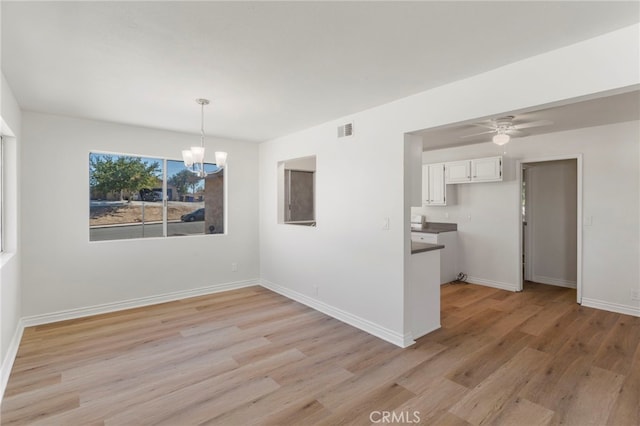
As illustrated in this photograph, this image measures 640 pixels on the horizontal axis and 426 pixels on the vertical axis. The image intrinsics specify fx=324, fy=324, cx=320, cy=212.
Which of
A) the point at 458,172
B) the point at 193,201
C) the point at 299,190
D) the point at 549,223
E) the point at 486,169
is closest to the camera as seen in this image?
the point at 193,201

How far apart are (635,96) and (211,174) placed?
5.37 metres

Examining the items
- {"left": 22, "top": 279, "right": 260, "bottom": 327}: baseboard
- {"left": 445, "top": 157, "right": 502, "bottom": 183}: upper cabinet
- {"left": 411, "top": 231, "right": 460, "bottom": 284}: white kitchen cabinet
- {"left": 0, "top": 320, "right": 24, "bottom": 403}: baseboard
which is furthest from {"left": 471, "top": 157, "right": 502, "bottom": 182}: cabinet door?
{"left": 0, "top": 320, "right": 24, "bottom": 403}: baseboard

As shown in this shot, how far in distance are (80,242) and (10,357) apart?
149 cm

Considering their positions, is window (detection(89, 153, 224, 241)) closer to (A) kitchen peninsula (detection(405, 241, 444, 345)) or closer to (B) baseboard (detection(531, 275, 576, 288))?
(A) kitchen peninsula (detection(405, 241, 444, 345))

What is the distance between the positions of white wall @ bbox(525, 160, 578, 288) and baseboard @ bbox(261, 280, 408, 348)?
3919 millimetres

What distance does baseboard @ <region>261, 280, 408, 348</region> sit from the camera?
131 inches

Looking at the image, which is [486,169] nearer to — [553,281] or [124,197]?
[553,281]

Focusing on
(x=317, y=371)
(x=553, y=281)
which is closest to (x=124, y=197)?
(x=317, y=371)

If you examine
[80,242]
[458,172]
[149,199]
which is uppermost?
[458,172]

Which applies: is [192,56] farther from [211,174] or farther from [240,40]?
[211,174]

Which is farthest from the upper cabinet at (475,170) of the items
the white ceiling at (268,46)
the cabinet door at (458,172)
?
the white ceiling at (268,46)

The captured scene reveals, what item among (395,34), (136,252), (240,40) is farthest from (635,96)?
(136,252)

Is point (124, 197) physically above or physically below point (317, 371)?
above

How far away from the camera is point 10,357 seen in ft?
9.59
